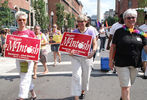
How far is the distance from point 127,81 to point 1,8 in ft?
33.6

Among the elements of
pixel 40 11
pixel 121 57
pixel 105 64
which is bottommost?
pixel 105 64

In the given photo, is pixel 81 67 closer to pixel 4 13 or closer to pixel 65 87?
pixel 65 87

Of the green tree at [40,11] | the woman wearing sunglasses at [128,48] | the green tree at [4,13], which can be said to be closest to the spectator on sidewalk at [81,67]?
the woman wearing sunglasses at [128,48]

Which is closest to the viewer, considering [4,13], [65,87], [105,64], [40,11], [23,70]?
[23,70]

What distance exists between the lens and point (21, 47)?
3881mm

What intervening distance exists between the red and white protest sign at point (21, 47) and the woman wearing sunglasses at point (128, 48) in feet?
5.69

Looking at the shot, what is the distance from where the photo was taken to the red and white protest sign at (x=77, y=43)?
3.91m

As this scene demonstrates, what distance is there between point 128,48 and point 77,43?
127 cm

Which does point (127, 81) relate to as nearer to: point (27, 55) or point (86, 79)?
point (86, 79)

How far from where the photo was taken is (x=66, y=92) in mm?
4680

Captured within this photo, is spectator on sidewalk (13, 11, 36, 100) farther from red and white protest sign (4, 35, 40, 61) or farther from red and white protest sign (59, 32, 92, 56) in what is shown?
red and white protest sign (59, 32, 92, 56)

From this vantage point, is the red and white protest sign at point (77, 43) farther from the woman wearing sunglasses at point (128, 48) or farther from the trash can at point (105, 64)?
the trash can at point (105, 64)

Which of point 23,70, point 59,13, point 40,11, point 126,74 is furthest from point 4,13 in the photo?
point 59,13

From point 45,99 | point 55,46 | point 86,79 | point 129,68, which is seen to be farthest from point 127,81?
point 55,46
